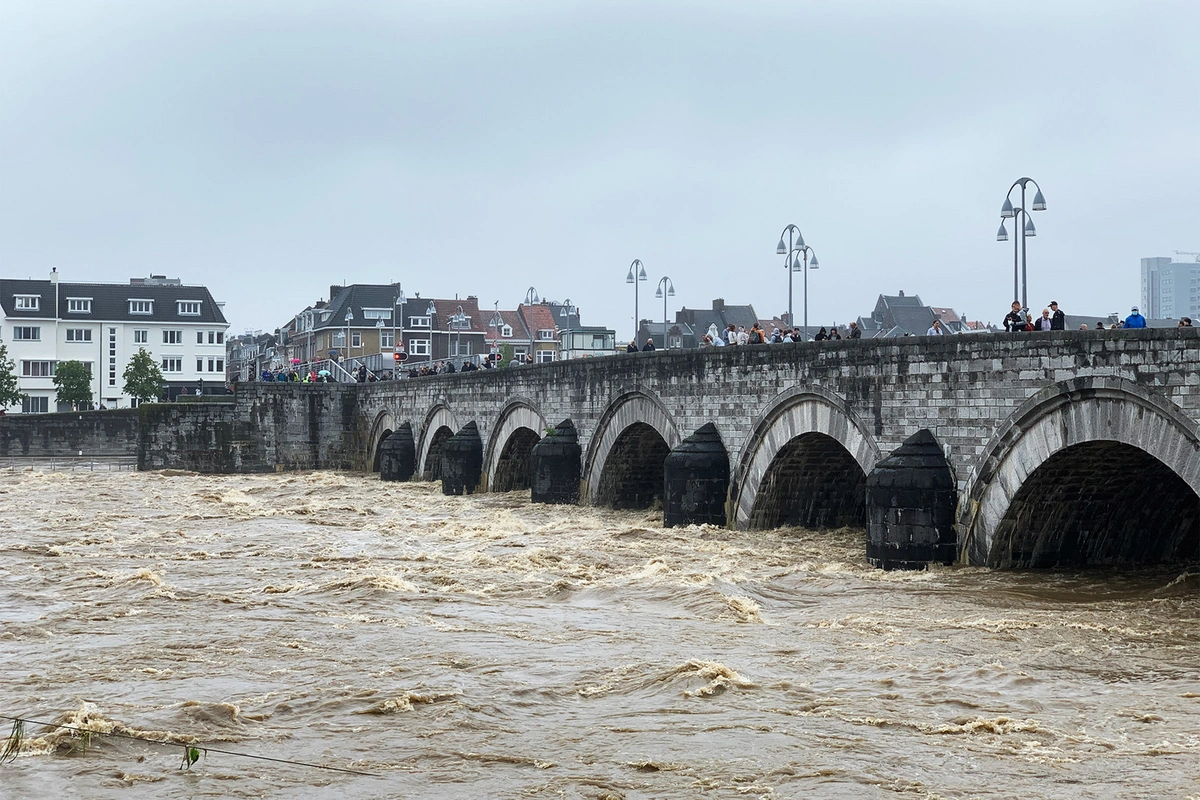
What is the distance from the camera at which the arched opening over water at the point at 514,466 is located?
33.5 m

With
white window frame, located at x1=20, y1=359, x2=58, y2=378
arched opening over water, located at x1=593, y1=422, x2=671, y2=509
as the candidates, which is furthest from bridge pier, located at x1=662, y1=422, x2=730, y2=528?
white window frame, located at x1=20, y1=359, x2=58, y2=378

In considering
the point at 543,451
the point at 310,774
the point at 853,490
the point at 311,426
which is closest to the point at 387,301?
the point at 311,426

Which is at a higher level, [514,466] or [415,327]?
[415,327]

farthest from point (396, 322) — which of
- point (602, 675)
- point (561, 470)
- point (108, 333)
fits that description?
point (602, 675)

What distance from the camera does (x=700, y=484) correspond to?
21750mm

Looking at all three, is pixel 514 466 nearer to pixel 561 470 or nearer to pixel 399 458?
pixel 561 470

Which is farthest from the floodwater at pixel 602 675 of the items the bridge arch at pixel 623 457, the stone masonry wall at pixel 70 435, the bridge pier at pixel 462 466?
the stone masonry wall at pixel 70 435

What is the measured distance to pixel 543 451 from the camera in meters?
28.4

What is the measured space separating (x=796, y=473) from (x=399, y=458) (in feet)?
70.2

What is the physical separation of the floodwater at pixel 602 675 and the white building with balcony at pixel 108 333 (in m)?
52.6

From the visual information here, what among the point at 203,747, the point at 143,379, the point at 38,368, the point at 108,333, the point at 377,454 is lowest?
the point at 203,747

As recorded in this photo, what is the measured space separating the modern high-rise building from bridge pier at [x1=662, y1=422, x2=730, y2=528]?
111 ft

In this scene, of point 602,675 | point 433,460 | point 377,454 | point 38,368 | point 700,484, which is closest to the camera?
point 602,675

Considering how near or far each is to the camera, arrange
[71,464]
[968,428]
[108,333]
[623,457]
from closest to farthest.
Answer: [968,428] → [623,457] → [71,464] → [108,333]
